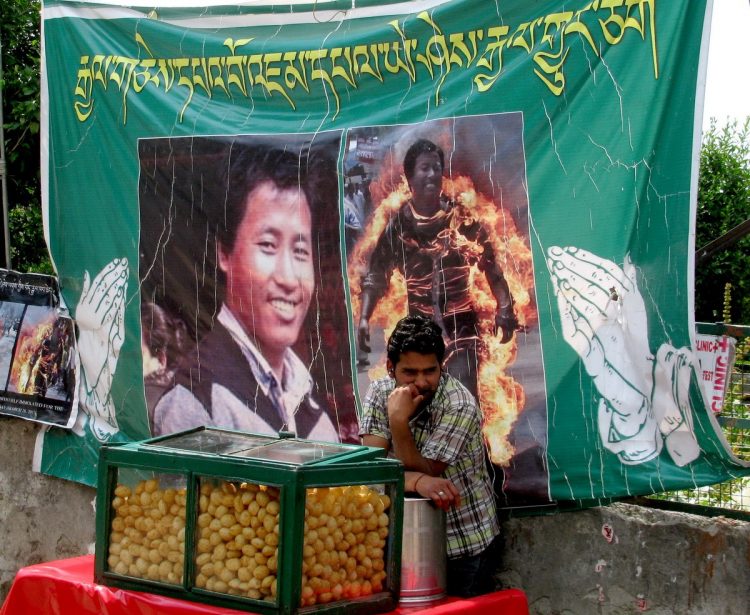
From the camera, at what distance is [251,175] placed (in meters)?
4.38

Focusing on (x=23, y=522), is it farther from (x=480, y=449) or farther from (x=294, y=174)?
(x=480, y=449)

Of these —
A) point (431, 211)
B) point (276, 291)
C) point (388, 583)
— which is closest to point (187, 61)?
point (276, 291)

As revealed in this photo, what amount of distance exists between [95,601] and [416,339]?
49.4 inches

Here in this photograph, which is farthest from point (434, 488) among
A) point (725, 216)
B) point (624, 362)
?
point (725, 216)

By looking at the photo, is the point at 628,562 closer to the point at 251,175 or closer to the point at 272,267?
the point at 272,267

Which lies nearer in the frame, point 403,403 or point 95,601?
point 95,601

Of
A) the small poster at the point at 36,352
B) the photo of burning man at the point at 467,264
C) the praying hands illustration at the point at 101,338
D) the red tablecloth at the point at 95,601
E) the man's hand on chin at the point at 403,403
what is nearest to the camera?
the red tablecloth at the point at 95,601

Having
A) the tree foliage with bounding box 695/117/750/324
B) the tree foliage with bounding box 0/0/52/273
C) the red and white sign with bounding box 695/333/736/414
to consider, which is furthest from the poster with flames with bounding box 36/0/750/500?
the tree foliage with bounding box 695/117/750/324

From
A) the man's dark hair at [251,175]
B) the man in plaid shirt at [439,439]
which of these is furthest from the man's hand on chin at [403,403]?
the man's dark hair at [251,175]

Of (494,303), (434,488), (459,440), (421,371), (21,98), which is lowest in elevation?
(434,488)

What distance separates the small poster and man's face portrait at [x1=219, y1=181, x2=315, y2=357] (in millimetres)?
1161

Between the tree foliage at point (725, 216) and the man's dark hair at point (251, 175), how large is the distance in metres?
6.97

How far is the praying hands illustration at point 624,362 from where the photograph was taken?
11.2ft

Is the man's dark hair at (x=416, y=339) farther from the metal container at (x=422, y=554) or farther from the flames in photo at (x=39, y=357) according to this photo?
the flames in photo at (x=39, y=357)
